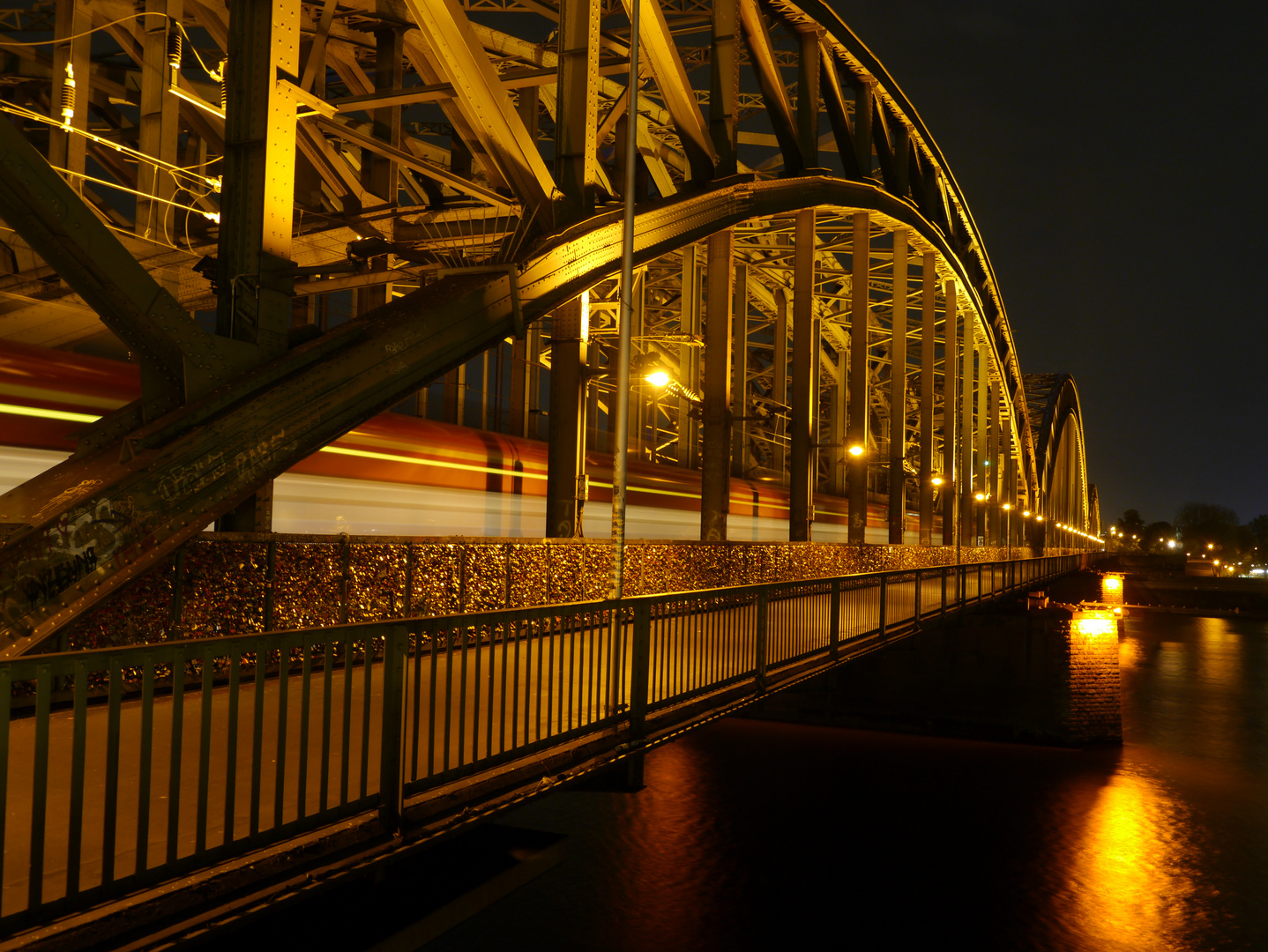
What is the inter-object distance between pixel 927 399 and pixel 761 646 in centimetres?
2511

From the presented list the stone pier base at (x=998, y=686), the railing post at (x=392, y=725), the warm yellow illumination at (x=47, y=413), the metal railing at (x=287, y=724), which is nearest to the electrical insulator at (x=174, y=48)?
the warm yellow illumination at (x=47, y=413)

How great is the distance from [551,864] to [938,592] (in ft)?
44.3

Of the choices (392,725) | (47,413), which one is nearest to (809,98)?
(47,413)

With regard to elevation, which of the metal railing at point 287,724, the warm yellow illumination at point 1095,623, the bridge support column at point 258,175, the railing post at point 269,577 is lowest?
the warm yellow illumination at point 1095,623

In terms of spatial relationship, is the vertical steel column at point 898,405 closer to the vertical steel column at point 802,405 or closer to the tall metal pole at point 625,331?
the vertical steel column at point 802,405

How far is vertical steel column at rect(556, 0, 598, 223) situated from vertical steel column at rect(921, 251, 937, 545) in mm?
21356

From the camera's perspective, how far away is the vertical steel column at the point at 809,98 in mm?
21172

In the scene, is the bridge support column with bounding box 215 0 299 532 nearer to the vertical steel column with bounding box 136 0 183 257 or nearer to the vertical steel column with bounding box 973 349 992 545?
the vertical steel column with bounding box 136 0 183 257

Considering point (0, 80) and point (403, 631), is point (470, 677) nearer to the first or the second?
point (403, 631)

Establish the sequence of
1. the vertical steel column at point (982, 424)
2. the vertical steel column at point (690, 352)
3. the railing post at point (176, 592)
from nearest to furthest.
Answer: the railing post at point (176, 592), the vertical steel column at point (690, 352), the vertical steel column at point (982, 424)

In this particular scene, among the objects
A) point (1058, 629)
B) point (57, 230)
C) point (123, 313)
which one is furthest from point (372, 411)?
point (1058, 629)

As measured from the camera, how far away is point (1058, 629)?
1029 inches

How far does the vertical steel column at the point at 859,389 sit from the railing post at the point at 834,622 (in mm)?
11503

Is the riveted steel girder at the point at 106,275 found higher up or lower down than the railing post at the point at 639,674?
higher up
